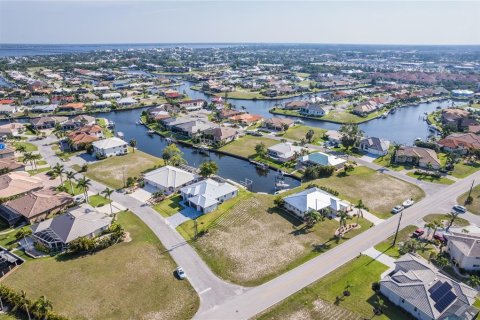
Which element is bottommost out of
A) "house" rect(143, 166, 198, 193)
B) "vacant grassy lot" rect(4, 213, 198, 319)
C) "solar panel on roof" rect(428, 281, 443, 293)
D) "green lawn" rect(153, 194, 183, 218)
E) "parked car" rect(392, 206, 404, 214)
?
"vacant grassy lot" rect(4, 213, 198, 319)

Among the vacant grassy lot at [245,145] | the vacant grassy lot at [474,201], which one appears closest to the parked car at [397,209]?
the vacant grassy lot at [474,201]

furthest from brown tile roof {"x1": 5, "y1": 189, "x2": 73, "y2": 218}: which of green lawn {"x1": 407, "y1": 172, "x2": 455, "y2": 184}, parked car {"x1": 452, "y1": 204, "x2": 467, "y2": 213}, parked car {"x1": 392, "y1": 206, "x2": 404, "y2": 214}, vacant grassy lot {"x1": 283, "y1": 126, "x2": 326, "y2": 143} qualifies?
green lawn {"x1": 407, "y1": 172, "x2": 455, "y2": 184}

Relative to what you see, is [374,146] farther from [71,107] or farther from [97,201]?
[71,107]

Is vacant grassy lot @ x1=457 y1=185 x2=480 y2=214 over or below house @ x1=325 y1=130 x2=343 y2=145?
below

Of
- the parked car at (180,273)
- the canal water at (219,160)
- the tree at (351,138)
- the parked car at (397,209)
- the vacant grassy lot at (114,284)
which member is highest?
the tree at (351,138)

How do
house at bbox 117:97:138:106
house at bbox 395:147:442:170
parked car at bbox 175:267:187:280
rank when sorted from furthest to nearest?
1. house at bbox 117:97:138:106
2. house at bbox 395:147:442:170
3. parked car at bbox 175:267:187:280

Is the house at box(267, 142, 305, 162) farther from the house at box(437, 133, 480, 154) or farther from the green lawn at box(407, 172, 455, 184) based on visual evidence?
the house at box(437, 133, 480, 154)

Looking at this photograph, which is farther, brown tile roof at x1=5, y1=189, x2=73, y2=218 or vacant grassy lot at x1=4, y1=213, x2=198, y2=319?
brown tile roof at x1=5, y1=189, x2=73, y2=218

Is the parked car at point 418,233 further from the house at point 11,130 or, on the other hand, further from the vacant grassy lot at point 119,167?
the house at point 11,130
